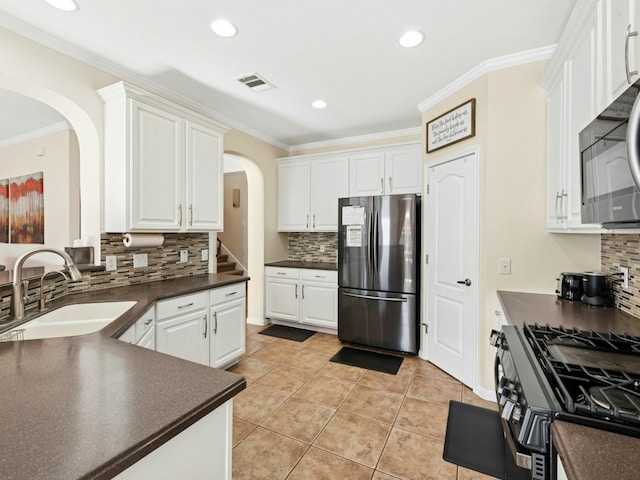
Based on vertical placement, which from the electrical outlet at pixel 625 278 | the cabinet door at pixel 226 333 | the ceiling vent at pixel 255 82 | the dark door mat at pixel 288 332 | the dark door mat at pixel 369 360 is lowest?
the dark door mat at pixel 369 360

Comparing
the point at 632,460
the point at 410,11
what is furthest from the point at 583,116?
the point at 632,460

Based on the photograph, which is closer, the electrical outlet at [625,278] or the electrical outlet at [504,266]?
the electrical outlet at [625,278]

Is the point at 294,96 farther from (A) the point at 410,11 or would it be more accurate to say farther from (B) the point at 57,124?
(B) the point at 57,124

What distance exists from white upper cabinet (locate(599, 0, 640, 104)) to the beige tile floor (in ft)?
6.44

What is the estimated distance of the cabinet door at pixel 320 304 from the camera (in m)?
3.88

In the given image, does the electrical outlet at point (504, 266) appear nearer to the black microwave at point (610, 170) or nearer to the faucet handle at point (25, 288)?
the black microwave at point (610, 170)

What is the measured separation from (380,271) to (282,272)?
1.45 meters

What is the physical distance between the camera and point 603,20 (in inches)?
53.4

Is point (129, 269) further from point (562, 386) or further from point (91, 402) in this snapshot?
point (562, 386)

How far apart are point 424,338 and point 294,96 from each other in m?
2.77

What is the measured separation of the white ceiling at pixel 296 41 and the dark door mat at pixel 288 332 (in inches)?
108

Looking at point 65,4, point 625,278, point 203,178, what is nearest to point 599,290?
point 625,278

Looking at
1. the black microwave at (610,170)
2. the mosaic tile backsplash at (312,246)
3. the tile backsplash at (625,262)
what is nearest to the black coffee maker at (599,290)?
the tile backsplash at (625,262)

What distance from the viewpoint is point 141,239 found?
248 cm
